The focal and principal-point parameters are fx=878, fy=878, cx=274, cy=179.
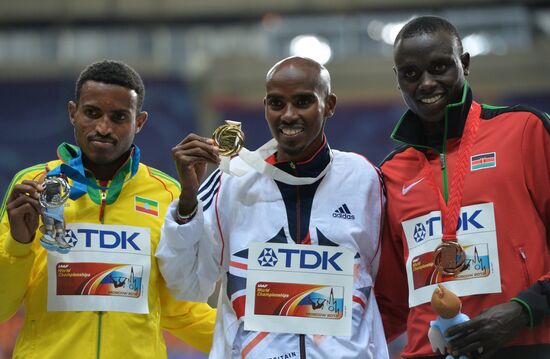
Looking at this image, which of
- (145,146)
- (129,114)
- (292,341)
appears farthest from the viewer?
(145,146)

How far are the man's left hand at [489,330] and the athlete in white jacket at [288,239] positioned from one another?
1.11ft

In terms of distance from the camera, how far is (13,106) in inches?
500

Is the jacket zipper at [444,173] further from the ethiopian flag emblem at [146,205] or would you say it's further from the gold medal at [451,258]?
the ethiopian flag emblem at [146,205]

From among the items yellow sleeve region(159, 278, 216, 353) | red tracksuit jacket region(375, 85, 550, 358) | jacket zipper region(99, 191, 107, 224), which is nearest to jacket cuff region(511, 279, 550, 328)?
red tracksuit jacket region(375, 85, 550, 358)

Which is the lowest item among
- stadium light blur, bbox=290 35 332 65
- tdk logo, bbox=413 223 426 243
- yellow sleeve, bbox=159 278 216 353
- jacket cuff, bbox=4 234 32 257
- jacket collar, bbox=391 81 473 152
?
yellow sleeve, bbox=159 278 216 353

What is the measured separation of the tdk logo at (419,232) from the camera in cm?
270

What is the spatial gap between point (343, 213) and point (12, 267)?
3.45ft

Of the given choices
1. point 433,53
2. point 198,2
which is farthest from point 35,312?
point 198,2

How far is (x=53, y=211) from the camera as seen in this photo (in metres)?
2.68

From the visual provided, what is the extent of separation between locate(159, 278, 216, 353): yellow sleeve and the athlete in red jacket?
652 mm

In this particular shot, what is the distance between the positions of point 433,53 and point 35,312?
5.06ft

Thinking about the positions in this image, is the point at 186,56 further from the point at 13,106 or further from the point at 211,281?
the point at 211,281

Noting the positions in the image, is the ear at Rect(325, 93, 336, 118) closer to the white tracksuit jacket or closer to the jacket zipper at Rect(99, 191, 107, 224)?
the white tracksuit jacket

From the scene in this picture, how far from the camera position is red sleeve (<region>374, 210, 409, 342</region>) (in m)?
2.89
